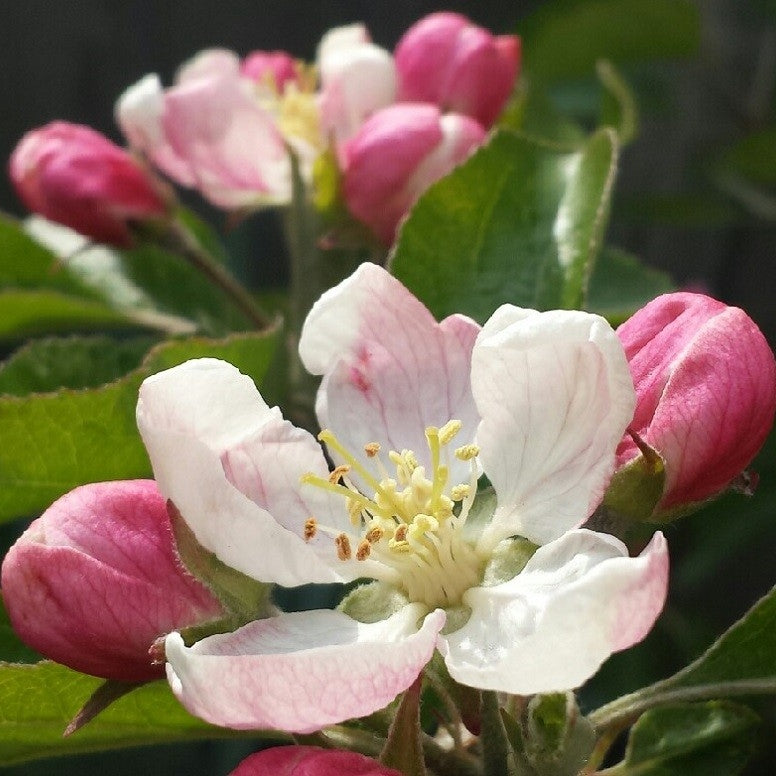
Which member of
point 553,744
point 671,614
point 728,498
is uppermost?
point 553,744

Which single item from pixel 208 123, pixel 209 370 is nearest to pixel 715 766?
pixel 209 370

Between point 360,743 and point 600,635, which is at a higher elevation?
point 600,635

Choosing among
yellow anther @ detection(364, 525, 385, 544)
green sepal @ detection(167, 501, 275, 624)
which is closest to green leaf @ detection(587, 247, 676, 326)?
yellow anther @ detection(364, 525, 385, 544)

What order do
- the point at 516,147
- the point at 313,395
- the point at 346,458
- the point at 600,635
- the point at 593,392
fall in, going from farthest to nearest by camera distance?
the point at 313,395 → the point at 516,147 → the point at 346,458 → the point at 593,392 → the point at 600,635

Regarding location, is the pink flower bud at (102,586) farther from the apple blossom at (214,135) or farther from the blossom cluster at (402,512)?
the apple blossom at (214,135)

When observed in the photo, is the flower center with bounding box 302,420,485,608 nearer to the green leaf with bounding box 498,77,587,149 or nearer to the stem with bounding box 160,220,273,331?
the stem with bounding box 160,220,273,331

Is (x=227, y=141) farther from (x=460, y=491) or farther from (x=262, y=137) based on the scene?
(x=460, y=491)

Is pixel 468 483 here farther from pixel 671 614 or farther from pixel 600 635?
pixel 671 614
